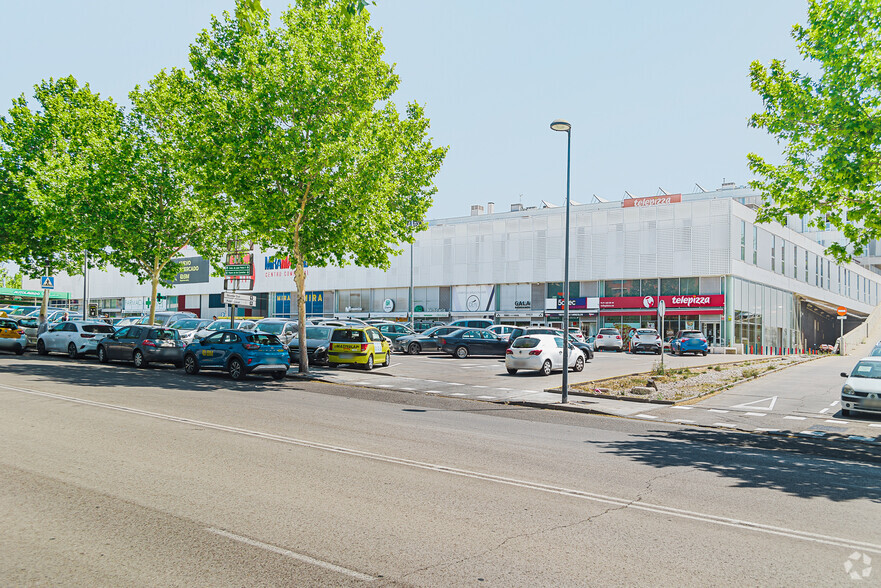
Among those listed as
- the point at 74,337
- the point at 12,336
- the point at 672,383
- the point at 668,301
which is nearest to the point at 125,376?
the point at 74,337

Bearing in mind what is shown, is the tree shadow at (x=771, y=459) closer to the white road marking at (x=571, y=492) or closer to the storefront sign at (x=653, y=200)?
the white road marking at (x=571, y=492)

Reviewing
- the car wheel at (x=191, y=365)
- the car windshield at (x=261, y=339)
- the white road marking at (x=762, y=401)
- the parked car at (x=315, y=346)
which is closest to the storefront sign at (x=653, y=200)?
the parked car at (x=315, y=346)

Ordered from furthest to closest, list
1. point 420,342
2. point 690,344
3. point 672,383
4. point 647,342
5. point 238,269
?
point 647,342 < point 690,344 < point 420,342 < point 238,269 < point 672,383

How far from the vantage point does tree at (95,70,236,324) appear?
28375 millimetres

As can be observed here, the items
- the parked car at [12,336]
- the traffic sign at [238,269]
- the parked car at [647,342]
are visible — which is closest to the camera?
the parked car at [12,336]

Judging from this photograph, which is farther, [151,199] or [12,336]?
[151,199]

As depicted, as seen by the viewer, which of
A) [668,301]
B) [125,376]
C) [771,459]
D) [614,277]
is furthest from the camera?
[614,277]

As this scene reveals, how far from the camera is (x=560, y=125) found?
17.0 metres

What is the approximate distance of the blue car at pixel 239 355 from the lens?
65.9 feet

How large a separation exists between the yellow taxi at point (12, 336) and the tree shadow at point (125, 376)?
11.3 feet

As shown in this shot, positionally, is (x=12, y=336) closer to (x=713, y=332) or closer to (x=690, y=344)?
(x=690, y=344)

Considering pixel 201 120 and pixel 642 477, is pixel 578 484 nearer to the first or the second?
pixel 642 477

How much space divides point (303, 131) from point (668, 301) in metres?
39.5

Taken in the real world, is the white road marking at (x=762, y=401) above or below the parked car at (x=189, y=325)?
below
